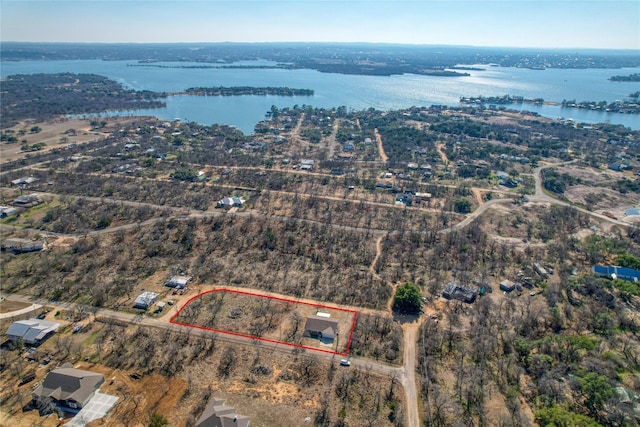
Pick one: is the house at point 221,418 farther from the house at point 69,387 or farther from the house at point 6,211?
the house at point 6,211

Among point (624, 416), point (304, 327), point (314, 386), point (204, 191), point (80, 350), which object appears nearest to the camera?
point (624, 416)

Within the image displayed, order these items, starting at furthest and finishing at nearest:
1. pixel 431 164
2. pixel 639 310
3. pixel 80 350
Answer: pixel 431 164 < pixel 639 310 < pixel 80 350

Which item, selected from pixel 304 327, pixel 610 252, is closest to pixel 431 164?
pixel 610 252

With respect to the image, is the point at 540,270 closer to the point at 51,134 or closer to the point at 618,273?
the point at 618,273

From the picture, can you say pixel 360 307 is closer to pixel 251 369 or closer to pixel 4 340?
pixel 251 369

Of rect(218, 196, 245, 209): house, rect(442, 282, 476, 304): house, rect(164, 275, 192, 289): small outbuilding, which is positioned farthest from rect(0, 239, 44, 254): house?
rect(442, 282, 476, 304): house

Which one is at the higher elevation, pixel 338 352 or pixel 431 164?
pixel 431 164
